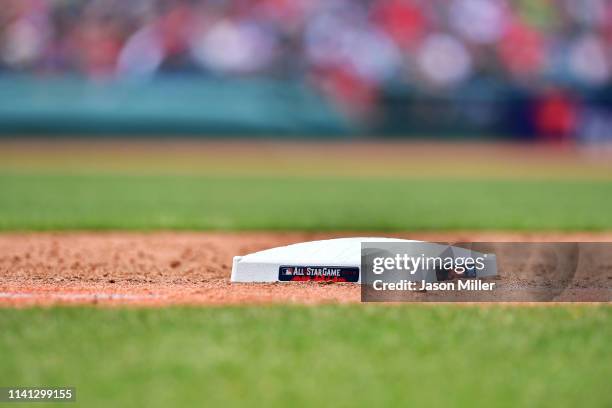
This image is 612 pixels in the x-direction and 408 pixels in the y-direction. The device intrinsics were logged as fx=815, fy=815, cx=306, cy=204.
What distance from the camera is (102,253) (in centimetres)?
636

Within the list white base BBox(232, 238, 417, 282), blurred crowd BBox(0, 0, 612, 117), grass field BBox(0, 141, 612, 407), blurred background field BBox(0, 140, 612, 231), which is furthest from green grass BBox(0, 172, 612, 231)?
blurred crowd BBox(0, 0, 612, 117)

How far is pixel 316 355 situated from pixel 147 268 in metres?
2.62

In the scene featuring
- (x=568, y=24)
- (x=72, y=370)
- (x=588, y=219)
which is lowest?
(x=72, y=370)

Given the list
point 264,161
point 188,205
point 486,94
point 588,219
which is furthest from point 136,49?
point 588,219

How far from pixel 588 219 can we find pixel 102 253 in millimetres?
5610

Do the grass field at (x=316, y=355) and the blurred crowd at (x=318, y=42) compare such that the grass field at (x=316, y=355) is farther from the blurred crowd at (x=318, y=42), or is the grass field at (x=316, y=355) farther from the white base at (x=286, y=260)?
the blurred crowd at (x=318, y=42)

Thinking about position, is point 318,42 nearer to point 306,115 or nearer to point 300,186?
point 306,115

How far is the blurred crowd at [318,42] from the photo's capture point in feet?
67.5

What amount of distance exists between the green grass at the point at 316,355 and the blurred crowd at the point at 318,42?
1696 centimetres

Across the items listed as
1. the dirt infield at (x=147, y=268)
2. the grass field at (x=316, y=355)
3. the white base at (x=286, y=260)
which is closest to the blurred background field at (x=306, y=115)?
the dirt infield at (x=147, y=268)

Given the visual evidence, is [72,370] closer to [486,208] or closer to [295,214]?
[295,214]

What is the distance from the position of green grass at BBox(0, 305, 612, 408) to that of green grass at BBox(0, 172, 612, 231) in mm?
4459

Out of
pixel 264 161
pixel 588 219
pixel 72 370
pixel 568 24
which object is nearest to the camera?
pixel 72 370

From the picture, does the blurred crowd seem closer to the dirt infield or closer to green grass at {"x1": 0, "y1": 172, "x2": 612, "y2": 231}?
green grass at {"x1": 0, "y1": 172, "x2": 612, "y2": 231}
